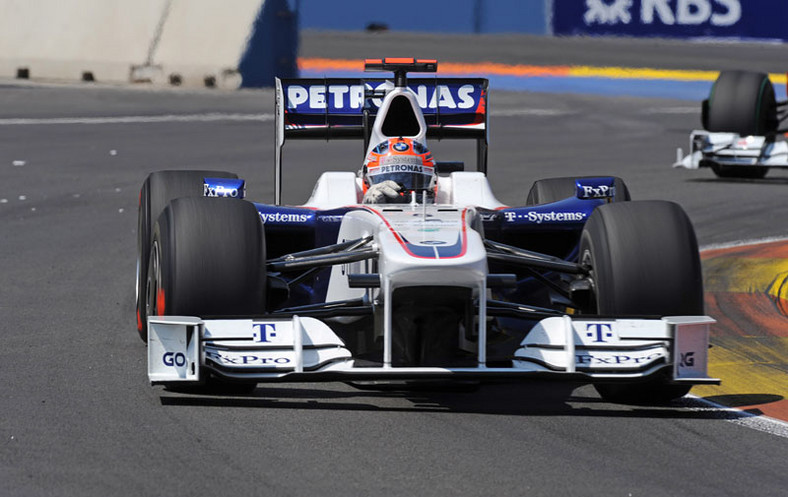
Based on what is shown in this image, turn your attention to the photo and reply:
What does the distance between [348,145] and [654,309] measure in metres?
15.4

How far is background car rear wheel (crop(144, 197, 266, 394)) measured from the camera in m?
7.20

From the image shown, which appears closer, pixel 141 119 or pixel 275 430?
pixel 275 430

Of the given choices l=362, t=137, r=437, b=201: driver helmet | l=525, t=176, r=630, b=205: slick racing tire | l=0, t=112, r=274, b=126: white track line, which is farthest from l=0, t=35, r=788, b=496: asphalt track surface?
l=0, t=112, r=274, b=126: white track line

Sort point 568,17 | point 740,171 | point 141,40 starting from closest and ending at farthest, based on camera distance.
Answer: point 740,171 → point 141,40 → point 568,17

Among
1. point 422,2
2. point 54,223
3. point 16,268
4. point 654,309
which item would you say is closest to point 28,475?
point 654,309

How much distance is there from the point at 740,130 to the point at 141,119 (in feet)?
33.0

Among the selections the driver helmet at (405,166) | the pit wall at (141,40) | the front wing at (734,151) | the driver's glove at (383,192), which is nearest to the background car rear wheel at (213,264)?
the driver's glove at (383,192)

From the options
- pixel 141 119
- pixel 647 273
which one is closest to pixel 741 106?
pixel 141 119

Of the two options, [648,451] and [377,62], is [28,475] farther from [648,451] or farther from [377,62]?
[377,62]

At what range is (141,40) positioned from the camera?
28.0 meters

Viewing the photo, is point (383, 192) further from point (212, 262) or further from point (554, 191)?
point (554, 191)

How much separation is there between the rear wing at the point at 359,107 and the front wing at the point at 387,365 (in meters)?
3.52

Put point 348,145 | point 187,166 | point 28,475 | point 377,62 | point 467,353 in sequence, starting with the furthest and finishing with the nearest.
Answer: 1. point 348,145
2. point 187,166
3. point 377,62
4. point 467,353
5. point 28,475

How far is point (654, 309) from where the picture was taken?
7391mm
